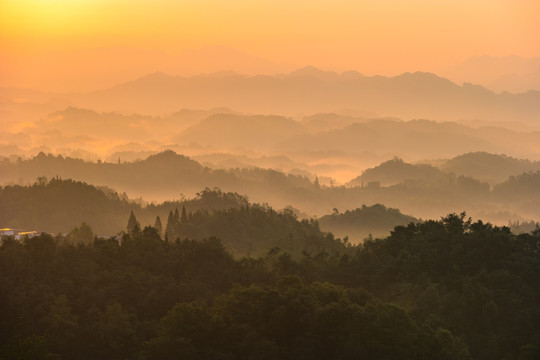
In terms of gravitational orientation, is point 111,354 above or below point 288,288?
below

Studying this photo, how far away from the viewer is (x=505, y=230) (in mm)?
120875

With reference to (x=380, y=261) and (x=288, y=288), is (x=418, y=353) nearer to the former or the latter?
(x=288, y=288)

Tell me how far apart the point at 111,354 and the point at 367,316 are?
27.5 metres

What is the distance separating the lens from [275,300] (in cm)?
8906

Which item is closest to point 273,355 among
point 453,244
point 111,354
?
point 111,354

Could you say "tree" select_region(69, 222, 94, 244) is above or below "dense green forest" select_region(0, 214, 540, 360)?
above

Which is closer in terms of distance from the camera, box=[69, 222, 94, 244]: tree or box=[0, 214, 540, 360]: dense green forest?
box=[0, 214, 540, 360]: dense green forest

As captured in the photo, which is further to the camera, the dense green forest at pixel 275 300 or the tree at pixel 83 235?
the tree at pixel 83 235

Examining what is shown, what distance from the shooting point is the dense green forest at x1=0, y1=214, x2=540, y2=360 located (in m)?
84.4

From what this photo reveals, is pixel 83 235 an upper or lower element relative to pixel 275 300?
upper

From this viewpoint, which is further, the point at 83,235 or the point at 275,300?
the point at 83,235

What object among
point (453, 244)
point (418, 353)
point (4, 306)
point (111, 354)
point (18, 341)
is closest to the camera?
point (18, 341)

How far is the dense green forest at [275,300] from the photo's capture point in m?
84.4

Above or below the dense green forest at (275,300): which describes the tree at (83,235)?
above
